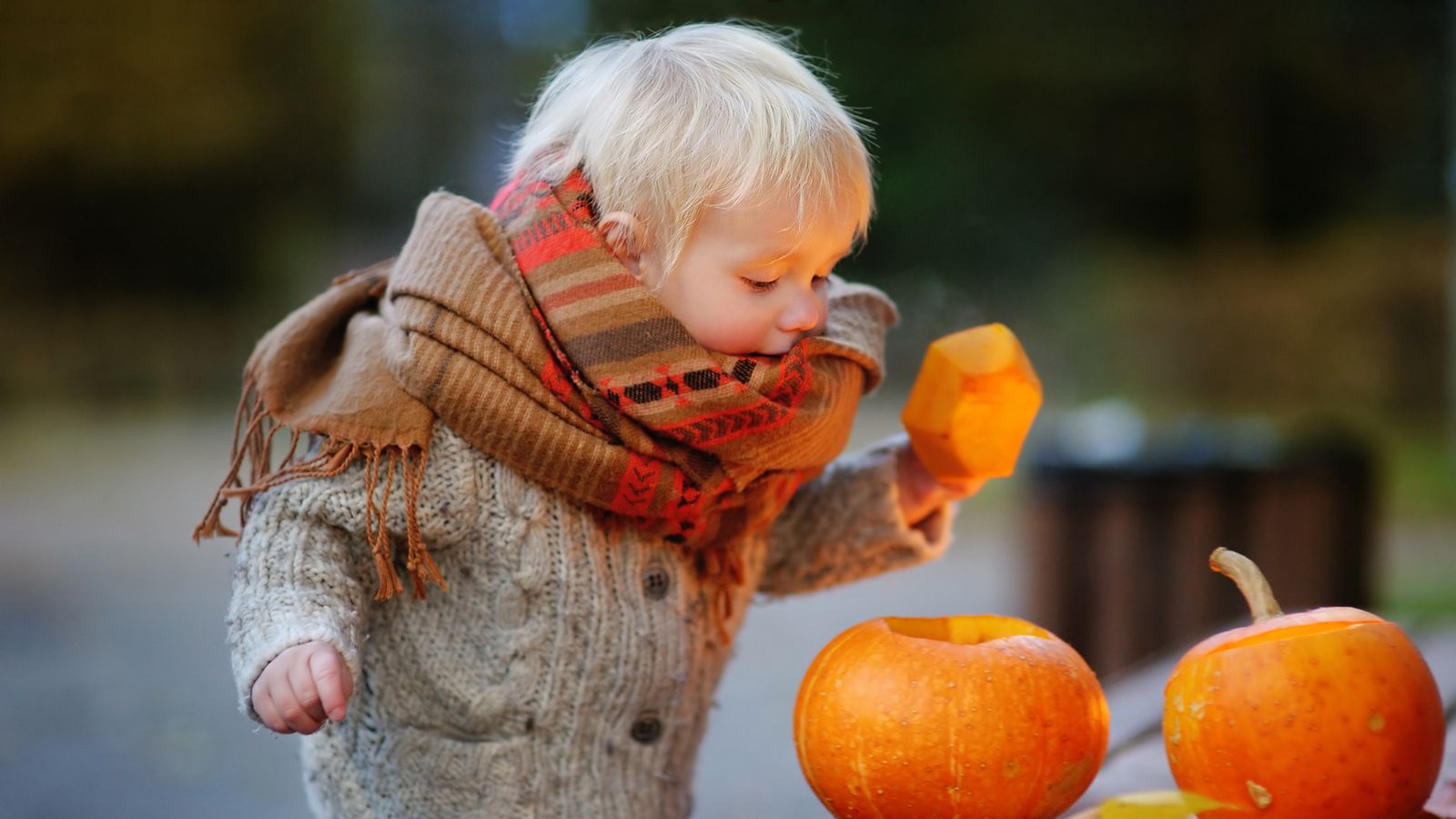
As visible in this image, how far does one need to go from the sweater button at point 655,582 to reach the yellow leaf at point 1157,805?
480mm

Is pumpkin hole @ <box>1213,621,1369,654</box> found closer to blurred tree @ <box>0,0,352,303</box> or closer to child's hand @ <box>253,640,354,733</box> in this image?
child's hand @ <box>253,640,354,733</box>

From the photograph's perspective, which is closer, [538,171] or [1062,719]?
[1062,719]

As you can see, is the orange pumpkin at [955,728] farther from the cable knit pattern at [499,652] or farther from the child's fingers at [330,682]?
the child's fingers at [330,682]

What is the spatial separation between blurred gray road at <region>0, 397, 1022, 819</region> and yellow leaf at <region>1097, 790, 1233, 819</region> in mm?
1351

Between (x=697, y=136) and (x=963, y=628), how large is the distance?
523 mm

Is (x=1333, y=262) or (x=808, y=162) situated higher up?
(x=808, y=162)

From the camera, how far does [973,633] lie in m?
1.21

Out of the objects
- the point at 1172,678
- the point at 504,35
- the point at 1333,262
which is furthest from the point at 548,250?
the point at 1333,262

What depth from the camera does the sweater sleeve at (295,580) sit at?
3.50 ft

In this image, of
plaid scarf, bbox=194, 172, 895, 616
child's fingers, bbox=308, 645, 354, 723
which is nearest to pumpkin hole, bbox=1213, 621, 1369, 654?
plaid scarf, bbox=194, 172, 895, 616

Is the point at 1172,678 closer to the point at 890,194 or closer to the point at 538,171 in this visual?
the point at 538,171

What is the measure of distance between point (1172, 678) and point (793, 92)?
0.64m

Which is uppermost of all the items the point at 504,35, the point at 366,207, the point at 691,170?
the point at 691,170

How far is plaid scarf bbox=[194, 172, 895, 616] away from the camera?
1174 millimetres
